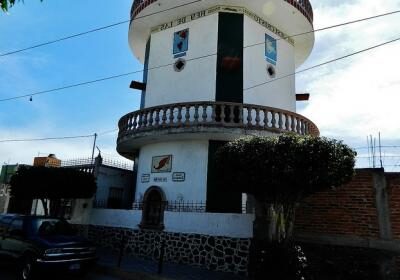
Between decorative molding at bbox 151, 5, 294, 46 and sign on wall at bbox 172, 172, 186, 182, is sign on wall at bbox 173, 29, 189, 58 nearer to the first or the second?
decorative molding at bbox 151, 5, 294, 46

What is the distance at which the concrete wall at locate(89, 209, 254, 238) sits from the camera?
1045 centimetres

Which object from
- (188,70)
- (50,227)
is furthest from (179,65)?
(50,227)

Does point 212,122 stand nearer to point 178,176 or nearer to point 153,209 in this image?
point 178,176

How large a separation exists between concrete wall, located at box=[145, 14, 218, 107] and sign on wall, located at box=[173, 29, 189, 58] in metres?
0.19

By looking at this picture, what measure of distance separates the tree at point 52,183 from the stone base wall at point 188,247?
7.92 ft

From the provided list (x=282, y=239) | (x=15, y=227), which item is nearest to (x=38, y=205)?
(x=15, y=227)

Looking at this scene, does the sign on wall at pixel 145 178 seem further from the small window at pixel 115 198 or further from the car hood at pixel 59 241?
the car hood at pixel 59 241

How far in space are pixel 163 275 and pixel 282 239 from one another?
339 cm

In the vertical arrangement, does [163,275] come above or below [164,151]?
below

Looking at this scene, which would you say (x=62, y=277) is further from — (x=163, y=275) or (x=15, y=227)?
(x=163, y=275)

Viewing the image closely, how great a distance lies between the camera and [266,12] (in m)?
16.2

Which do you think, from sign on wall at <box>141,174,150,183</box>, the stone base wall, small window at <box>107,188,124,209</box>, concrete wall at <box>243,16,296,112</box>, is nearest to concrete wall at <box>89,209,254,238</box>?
the stone base wall

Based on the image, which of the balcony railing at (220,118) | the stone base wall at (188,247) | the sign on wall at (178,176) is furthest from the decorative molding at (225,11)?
the stone base wall at (188,247)

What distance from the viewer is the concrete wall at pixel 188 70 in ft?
50.3
